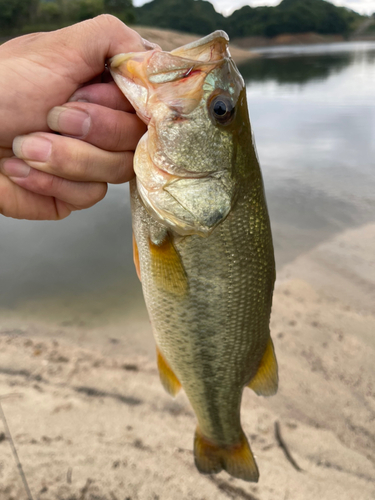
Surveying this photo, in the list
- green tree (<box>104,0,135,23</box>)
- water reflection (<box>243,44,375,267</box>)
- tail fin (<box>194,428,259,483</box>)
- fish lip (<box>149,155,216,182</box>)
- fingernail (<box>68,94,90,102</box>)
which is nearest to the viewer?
fish lip (<box>149,155,216,182</box>)

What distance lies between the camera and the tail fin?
2.17 metres

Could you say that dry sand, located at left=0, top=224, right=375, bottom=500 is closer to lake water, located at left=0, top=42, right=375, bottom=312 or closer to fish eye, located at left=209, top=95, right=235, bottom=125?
lake water, located at left=0, top=42, right=375, bottom=312

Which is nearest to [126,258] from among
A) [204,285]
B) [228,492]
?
[228,492]

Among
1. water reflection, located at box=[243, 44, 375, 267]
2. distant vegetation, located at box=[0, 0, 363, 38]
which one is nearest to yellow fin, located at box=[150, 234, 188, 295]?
water reflection, located at box=[243, 44, 375, 267]

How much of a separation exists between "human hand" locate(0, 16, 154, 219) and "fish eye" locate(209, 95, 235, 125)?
361mm

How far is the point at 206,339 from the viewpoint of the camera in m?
1.78

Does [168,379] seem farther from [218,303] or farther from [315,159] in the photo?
[315,159]

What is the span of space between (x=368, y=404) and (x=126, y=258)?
3526 mm

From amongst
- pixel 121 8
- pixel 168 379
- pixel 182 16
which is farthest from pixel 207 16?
pixel 168 379

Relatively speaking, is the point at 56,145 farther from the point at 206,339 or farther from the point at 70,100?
the point at 206,339

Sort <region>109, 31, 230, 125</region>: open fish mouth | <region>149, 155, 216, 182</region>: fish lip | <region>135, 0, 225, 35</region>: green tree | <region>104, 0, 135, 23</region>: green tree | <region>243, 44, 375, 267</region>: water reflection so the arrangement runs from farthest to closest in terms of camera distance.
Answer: <region>135, 0, 225, 35</region>: green tree
<region>104, 0, 135, 23</region>: green tree
<region>243, 44, 375, 267</region>: water reflection
<region>149, 155, 216, 182</region>: fish lip
<region>109, 31, 230, 125</region>: open fish mouth

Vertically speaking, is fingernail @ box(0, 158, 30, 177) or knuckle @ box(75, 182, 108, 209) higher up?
fingernail @ box(0, 158, 30, 177)

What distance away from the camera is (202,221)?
1.45 meters

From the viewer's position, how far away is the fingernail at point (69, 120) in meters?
1.47
